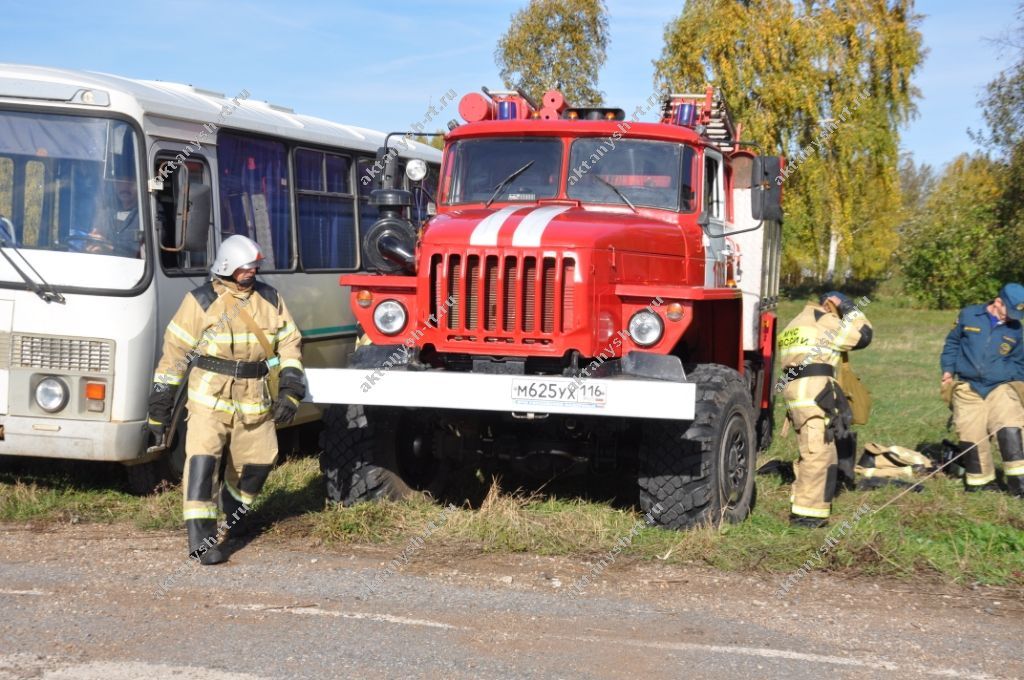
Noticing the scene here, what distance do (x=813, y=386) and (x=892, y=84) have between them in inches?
1074

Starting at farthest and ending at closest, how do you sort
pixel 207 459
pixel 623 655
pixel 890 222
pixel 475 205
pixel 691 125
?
1. pixel 890 222
2. pixel 691 125
3. pixel 475 205
4. pixel 207 459
5. pixel 623 655

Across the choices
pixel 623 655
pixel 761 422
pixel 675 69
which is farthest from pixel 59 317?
pixel 675 69

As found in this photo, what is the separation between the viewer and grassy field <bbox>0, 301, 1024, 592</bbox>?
6680 mm

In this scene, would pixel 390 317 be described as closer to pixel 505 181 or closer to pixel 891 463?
pixel 505 181

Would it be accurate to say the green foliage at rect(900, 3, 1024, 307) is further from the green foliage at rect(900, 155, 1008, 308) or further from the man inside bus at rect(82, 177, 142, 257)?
the man inside bus at rect(82, 177, 142, 257)

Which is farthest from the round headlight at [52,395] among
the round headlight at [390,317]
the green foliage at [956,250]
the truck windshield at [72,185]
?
the green foliage at [956,250]

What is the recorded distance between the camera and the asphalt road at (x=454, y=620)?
16.4ft

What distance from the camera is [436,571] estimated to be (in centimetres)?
652

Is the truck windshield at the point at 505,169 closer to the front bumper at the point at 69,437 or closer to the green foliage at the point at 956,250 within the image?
the front bumper at the point at 69,437

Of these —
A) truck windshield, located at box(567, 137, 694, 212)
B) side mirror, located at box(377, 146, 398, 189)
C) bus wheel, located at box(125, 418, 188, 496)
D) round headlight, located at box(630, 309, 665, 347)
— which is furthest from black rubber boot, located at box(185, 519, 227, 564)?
truck windshield, located at box(567, 137, 694, 212)

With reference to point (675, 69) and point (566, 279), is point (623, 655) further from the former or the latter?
point (675, 69)

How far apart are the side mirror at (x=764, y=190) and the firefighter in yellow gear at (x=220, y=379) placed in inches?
133

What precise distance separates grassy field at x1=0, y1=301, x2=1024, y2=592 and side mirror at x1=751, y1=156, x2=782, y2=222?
2.02 meters

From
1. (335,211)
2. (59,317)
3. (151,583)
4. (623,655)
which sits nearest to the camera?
(623,655)
